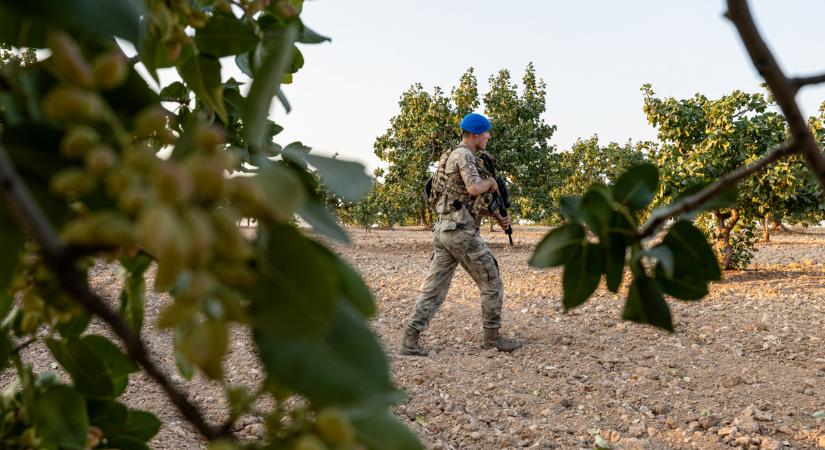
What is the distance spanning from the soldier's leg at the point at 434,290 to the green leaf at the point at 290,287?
16.5ft

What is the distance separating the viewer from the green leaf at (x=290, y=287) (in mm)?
336

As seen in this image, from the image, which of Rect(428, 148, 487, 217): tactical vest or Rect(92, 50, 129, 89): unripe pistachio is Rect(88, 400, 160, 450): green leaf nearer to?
Rect(92, 50, 129, 89): unripe pistachio

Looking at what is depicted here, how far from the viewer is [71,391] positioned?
630mm

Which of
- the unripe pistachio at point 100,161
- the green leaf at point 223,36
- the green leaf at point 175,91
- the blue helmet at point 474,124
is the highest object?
the blue helmet at point 474,124

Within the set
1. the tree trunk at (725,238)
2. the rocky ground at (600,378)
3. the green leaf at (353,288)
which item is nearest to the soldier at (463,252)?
the rocky ground at (600,378)

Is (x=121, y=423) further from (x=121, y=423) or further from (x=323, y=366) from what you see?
(x=323, y=366)

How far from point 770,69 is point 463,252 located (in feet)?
15.9

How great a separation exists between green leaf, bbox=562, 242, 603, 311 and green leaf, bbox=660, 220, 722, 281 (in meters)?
0.08

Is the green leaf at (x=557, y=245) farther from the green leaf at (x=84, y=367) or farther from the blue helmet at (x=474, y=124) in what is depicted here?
the blue helmet at (x=474, y=124)

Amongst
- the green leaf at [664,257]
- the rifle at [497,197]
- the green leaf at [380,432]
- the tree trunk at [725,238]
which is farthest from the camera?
the tree trunk at [725,238]

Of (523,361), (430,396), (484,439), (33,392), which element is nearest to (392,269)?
(523,361)

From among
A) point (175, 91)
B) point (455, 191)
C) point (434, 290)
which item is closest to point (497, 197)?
point (455, 191)

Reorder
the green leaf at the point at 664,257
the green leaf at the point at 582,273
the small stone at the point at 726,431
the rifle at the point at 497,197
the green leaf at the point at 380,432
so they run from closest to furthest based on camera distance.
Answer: the green leaf at the point at 380,432 < the green leaf at the point at 664,257 < the green leaf at the point at 582,273 < the small stone at the point at 726,431 < the rifle at the point at 497,197

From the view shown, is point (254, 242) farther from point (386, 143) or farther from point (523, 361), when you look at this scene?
point (386, 143)
